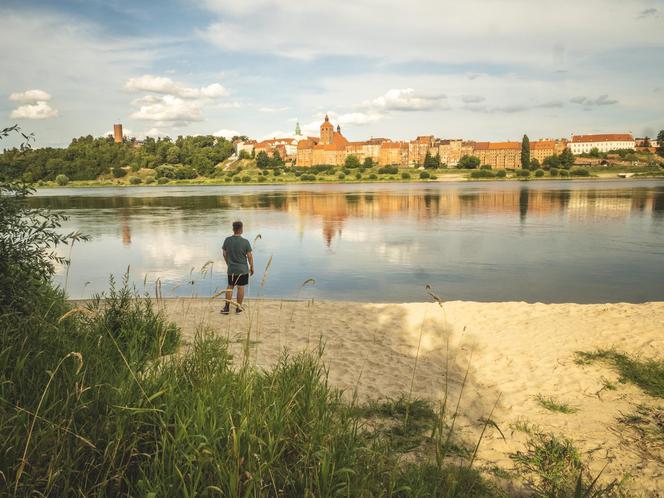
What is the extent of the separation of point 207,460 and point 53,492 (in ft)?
3.73

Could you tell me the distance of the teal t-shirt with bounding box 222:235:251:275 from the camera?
11555mm

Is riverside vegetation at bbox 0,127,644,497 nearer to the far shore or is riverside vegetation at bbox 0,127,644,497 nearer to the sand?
the sand

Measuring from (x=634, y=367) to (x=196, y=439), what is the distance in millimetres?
8016

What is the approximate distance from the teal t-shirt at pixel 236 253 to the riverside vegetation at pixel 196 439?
5479 millimetres

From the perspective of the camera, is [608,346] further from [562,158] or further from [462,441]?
[562,158]

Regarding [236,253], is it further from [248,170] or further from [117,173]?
[248,170]

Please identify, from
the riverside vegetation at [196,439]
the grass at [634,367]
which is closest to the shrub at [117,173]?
the riverside vegetation at [196,439]

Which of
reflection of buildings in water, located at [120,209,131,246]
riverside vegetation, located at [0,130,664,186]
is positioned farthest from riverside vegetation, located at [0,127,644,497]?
riverside vegetation, located at [0,130,664,186]

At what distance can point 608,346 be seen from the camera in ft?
32.3

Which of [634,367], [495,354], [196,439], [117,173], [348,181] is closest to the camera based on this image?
[196,439]

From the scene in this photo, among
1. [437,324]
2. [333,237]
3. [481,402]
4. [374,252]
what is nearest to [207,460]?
[481,402]

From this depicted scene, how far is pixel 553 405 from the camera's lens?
7289 millimetres

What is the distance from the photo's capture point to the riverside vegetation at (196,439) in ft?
11.3

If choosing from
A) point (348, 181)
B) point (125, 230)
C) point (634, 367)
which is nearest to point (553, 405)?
point (634, 367)
